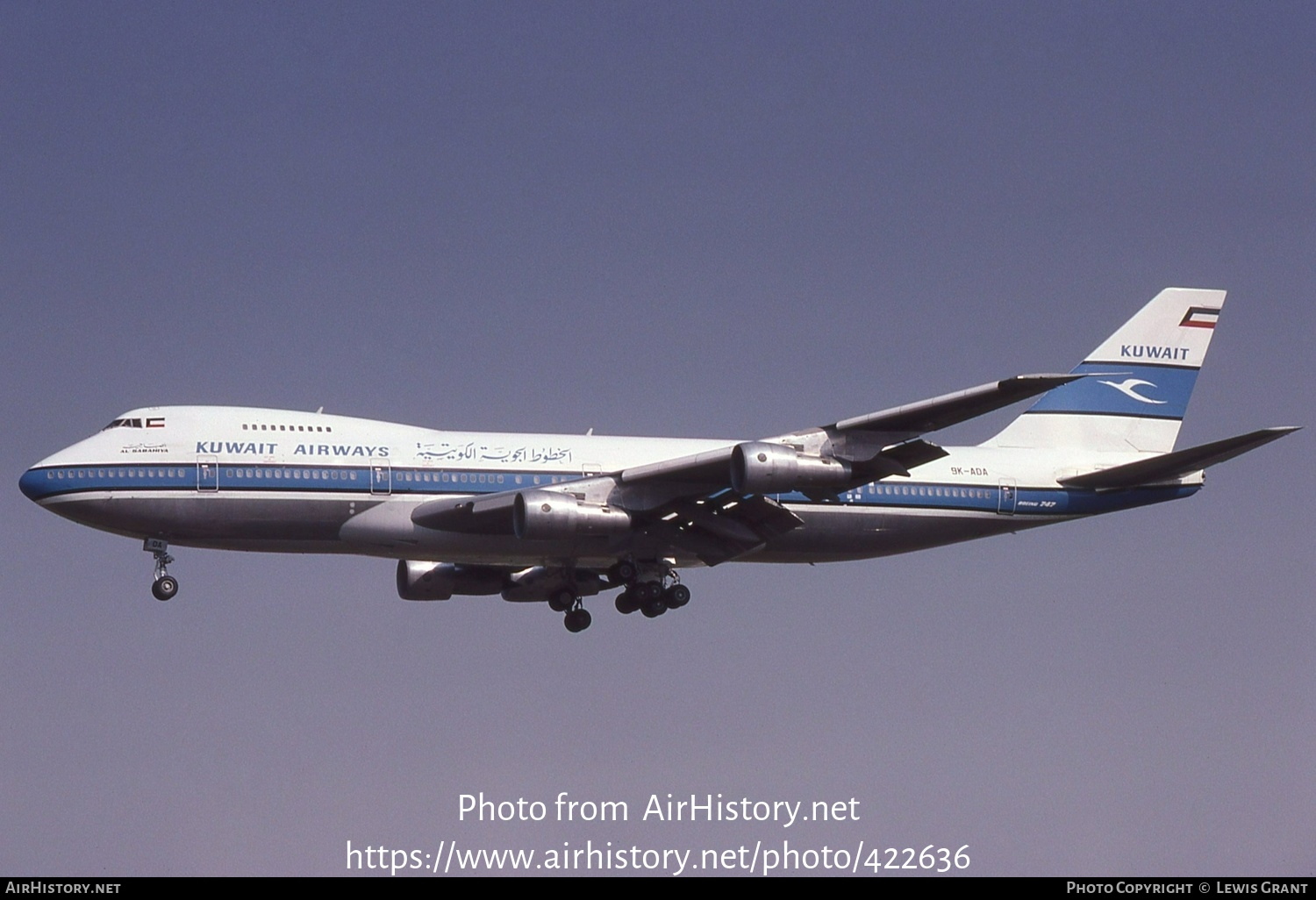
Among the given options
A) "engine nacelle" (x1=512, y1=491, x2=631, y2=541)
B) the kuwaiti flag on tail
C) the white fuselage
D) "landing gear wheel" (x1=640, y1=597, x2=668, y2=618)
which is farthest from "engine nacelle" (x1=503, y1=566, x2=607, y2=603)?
the kuwaiti flag on tail

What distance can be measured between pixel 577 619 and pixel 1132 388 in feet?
60.1

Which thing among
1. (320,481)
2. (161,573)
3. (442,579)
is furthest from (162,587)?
(442,579)

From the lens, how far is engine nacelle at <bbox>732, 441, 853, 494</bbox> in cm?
4088

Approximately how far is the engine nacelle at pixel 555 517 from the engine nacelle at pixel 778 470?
3.72 m

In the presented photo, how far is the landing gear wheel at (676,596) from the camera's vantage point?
46.4m

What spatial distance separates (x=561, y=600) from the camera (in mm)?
49219

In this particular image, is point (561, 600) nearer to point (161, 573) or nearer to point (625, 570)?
point (625, 570)

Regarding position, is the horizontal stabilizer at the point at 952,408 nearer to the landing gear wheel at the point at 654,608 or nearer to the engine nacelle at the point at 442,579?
the landing gear wheel at the point at 654,608

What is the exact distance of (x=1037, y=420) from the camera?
51.2 metres

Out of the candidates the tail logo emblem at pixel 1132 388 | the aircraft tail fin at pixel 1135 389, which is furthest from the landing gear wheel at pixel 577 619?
the tail logo emblem at pixel 1132 388

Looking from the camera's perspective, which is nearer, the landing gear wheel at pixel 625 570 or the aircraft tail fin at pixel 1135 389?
the landing gear wheel at pixel 625 570

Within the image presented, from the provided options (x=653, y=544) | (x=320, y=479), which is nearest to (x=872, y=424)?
(x=653, y=544)

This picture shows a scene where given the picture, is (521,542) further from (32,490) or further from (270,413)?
(32,490)

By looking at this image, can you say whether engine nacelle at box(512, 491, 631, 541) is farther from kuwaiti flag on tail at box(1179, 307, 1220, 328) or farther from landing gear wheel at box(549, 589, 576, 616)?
kuwaiti flag on tail at box(1179, 307, 1220, 328)
